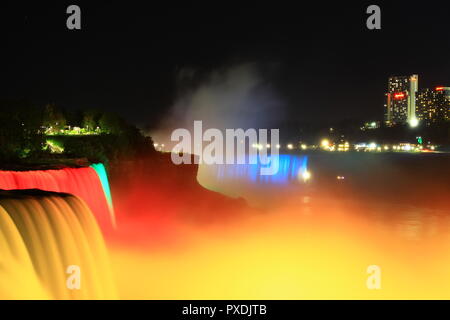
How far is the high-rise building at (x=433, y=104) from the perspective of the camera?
132250 millimetres

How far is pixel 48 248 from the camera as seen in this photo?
363 inches

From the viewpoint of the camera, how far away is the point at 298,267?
61.8 feet

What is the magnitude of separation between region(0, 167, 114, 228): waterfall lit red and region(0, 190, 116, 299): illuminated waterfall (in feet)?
9.30

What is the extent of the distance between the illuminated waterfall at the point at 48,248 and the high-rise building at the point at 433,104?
395 ft

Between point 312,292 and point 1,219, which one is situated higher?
point 1,219

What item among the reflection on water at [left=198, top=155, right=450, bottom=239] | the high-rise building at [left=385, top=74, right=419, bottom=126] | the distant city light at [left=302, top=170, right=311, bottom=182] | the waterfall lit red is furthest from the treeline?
the high-rise building at [left=385, top=74, right=419, bottom=126]

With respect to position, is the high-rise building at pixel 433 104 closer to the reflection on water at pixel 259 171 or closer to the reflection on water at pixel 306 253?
the reflection on water at pixel 259 171

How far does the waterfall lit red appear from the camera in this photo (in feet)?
43.8

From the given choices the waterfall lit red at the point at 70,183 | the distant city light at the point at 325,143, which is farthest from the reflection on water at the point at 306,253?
the distant city light at the point at 325,143

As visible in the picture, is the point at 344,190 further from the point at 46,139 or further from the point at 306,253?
the point at 46,139

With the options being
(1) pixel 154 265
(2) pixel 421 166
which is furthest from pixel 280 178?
(1) pixel 154 265

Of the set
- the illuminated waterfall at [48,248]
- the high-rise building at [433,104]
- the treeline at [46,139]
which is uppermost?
the high-rise building at [433,104]
